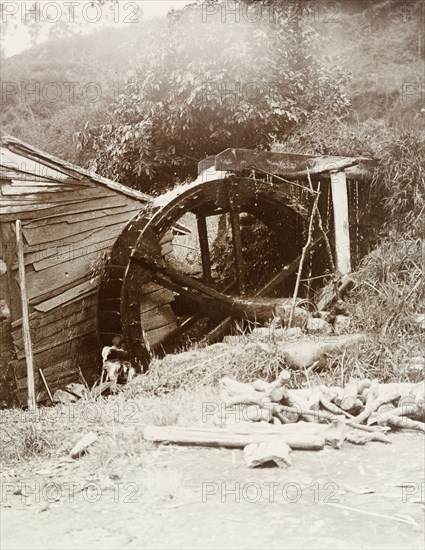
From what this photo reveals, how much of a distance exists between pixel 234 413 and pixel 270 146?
6.50 metres

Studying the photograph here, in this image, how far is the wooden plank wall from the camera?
7727mm

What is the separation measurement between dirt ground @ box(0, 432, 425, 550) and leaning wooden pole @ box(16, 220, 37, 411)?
92.3 inches

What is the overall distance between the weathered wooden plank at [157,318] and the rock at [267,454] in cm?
436

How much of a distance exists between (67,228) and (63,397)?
1.99 meters

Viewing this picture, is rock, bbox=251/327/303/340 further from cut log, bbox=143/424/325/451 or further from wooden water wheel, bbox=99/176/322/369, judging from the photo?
cut log, bbox=143/424/325/451

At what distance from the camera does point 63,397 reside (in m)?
7.80

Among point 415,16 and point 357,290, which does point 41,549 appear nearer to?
point 357,290

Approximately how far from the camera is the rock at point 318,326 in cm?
732

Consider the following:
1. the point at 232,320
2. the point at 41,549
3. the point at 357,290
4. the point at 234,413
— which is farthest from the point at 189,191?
the point at 41,549

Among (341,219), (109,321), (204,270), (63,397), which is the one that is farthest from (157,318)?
(341,219)

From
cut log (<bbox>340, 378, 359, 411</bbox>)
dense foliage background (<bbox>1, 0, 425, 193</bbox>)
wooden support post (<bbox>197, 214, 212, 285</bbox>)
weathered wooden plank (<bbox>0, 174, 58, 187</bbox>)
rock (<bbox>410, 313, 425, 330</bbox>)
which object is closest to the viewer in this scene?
cut log (<bbox>340, 378, 359, 411</bbox>)

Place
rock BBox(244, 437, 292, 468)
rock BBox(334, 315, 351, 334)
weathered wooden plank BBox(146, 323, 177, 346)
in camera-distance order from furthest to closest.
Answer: weathered wooden plank BBox(146, 323, 177, 346) → rock BBox(334, 315, 351, 334) → rock BBox(244, 437, 292, 468)

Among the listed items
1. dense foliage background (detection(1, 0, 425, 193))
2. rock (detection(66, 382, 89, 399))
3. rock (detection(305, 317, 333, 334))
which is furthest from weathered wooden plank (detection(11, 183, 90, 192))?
rock (detection(305, 317, 333, 334))

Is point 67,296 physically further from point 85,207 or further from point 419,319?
point 419,319
